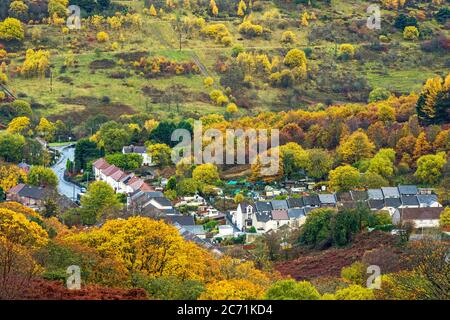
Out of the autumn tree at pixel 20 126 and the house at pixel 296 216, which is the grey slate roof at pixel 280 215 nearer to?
the house at pixel 296 216

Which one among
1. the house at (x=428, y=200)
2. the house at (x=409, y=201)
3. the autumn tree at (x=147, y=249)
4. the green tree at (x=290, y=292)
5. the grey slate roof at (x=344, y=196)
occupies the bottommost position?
the grey slate roof at (x=344, y=196)

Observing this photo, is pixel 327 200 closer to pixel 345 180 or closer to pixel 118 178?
pixel 345 180

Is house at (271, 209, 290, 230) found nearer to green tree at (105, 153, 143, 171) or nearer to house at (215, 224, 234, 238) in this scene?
house at (215, 224, 234, 238)

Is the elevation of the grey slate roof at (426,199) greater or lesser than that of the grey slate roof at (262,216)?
greater

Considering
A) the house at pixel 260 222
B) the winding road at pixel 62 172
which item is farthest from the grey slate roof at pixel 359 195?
the winding road at pixel 62 172

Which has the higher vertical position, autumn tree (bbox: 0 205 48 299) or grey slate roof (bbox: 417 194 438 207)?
autumn tree (bbox: 0 205 48 299)

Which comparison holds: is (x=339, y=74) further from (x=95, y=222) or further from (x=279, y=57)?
(x=95, y=222)

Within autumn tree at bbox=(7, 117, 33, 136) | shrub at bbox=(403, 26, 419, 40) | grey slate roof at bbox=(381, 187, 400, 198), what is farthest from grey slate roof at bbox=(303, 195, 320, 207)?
shrub at bbox=(403, 26, 419, 40)
